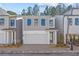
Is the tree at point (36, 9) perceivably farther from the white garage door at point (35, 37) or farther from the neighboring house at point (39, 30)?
the white garage door at point (35, 37)

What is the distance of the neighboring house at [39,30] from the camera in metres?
1.86

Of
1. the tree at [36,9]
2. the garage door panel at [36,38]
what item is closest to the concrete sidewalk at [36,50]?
the garage door panel at [36,38]

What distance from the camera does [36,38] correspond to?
1896 mm

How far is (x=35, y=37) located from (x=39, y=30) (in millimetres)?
91

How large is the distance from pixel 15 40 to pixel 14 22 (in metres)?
0.20

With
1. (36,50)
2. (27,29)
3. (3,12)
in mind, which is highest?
(3,12)

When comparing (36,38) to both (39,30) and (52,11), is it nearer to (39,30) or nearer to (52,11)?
(39,30)

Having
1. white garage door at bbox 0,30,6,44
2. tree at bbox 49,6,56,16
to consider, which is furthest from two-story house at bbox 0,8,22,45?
tree at bbox 49,6,56,16

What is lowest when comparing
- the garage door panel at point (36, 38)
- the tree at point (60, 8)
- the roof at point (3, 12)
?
the garage door panel at point (36, 38)

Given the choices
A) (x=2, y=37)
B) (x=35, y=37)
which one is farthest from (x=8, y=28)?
(x=35, y=37)

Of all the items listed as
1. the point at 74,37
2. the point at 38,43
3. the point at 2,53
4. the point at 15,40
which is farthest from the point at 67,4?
the point at 2,53

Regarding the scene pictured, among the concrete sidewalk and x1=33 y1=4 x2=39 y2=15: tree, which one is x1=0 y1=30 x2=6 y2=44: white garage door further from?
x1=33 y1=4 x2=39 y2=15: tree

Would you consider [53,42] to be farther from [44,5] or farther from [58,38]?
[44,5]

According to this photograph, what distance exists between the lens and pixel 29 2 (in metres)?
1.87
